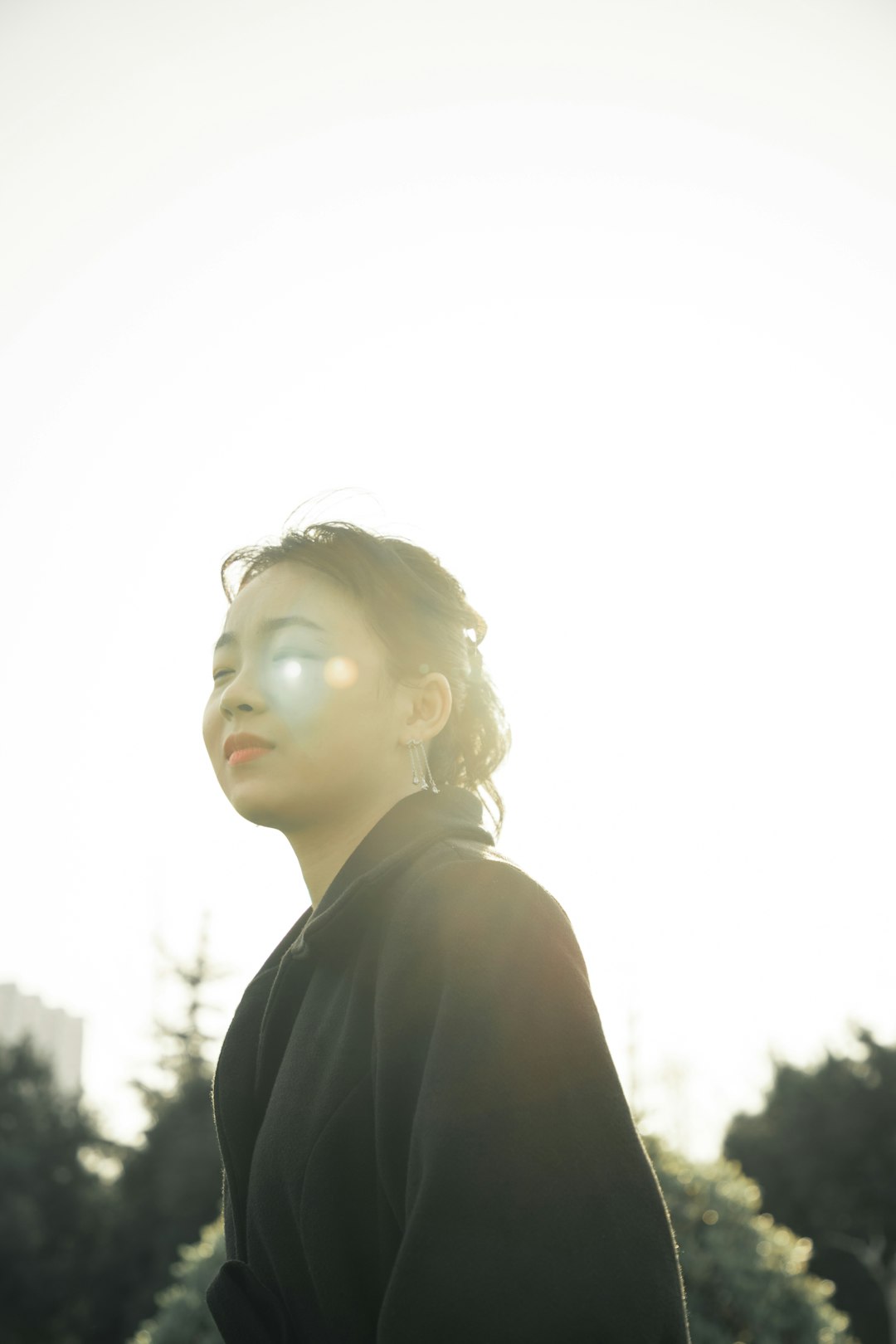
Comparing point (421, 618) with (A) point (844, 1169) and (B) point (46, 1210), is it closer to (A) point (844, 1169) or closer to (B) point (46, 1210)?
(B) point (46, 1210)

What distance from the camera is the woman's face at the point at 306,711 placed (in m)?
2.13

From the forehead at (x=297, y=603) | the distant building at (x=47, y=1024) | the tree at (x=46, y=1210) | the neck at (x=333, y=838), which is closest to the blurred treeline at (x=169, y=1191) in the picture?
the tree at (x=46, y=1210)

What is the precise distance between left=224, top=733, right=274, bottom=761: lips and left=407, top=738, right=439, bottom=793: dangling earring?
303mm

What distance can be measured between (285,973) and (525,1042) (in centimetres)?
67

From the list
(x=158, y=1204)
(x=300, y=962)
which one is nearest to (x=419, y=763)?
(x=300, y=962)

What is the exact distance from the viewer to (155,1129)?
25.0 metres

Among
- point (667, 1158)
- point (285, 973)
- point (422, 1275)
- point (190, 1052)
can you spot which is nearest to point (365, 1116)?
point (422, 1275)

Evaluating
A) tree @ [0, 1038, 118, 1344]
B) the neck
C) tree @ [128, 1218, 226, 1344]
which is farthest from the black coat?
tree @ [0, 1038, 118, 1344]

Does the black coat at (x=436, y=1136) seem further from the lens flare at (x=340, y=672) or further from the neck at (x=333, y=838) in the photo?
the lens flare at (x=340, y=672)

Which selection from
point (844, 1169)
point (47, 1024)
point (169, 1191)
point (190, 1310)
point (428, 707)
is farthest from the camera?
point (47, 1024)

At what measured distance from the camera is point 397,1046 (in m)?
1.57

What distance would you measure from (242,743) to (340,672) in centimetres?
24

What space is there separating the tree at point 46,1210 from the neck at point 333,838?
26.2m

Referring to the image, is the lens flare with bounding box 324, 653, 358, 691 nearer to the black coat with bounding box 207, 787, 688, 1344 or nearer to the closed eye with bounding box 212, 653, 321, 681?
the closed eye with bounding box 212, 653, 321, 681
